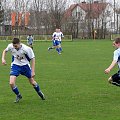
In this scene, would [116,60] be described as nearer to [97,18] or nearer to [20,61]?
[20,61]

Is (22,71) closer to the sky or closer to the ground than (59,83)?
closer to the sky

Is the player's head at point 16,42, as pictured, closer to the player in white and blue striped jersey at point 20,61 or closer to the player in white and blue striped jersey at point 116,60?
the player in white and blue striped jersey at point 20,61

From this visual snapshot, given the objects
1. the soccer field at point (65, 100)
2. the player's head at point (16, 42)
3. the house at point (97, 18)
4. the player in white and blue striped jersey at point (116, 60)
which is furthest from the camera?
the house at point (97, 18)

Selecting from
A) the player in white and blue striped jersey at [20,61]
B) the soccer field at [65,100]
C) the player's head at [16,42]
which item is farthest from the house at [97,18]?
the player's head at [16,42]

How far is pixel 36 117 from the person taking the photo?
8.50 metres

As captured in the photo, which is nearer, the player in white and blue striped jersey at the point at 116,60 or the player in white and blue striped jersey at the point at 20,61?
the player in white and blue striped jersey at the point at 116,60

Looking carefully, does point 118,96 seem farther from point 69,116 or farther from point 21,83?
point 21,83

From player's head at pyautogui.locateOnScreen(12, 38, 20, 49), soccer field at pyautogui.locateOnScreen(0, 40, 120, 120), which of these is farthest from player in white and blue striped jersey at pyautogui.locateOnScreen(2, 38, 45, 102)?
soccer field at pyautogui.locateOnScreen(0, 40, 120, 120)

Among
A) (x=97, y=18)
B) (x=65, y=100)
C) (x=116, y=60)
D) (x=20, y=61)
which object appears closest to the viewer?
(x=116, y=60)

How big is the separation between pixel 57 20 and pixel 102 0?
15.6 metres

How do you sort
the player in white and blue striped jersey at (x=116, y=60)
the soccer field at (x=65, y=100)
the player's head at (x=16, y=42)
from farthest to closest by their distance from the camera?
the player's head at (x=16, y=42) → the player in white and blue striped jersey at (x=116, y=60) → the soccer field at (x=65, y=100)

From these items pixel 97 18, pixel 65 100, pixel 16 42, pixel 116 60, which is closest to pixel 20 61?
pixel 16 42

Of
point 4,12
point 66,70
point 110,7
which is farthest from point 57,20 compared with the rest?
point 66,70

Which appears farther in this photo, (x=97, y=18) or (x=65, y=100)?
(x=97, y=18)
